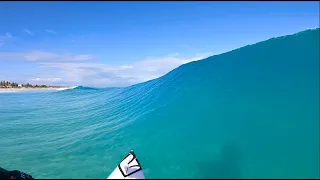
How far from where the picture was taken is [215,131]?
24.8ft

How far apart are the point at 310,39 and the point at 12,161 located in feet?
39.3

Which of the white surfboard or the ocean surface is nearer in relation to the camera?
the white surfboard

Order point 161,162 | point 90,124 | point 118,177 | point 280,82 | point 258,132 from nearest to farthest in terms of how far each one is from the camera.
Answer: point 118,177 → point 161,162 → point 258,132 → point 280,82 → point 90,124

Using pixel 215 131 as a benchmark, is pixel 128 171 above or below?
below

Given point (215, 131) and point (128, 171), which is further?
point (215, 131)

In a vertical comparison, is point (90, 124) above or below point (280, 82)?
below

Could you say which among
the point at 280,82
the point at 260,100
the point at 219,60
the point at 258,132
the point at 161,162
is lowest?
the point at 161,162

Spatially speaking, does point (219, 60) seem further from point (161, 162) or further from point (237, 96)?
point (161, 162)

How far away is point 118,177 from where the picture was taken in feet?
17.8

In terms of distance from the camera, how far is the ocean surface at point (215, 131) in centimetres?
633

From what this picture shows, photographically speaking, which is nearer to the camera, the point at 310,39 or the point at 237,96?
the point at 237,96

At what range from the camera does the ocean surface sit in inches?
249

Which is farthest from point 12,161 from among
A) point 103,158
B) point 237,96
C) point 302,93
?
point 302,93

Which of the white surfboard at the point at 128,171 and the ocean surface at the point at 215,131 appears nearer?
the white surfboard at the point at 128,171
